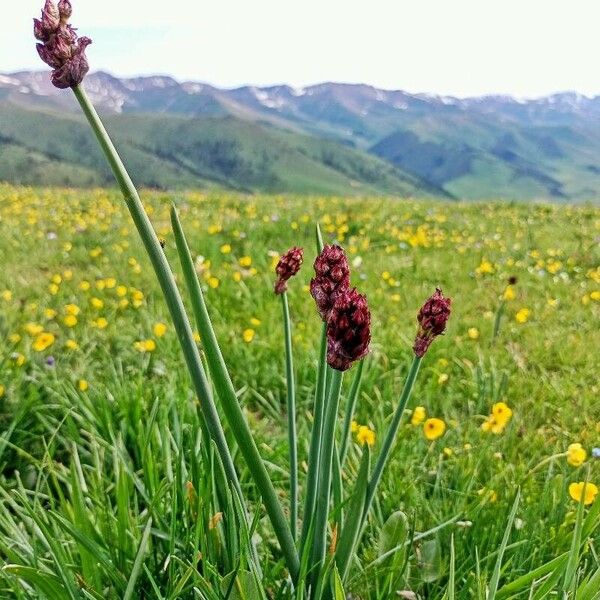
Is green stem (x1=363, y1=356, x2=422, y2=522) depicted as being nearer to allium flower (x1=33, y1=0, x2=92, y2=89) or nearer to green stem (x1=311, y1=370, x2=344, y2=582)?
green stem (x1=311, y1=370, x2=344, y2=582)

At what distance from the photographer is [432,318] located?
118 cm

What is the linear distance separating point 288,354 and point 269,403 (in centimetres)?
189

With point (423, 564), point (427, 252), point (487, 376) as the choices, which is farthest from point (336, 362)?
point (427, 252)

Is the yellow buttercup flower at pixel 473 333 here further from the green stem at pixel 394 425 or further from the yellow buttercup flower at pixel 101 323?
the green stem at pixel 394 425

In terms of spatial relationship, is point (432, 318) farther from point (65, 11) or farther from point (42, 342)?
point (42, 342)

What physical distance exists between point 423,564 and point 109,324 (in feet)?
9.85

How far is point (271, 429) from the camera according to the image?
10.2ft

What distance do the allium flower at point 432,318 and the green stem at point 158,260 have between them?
45 centimetres

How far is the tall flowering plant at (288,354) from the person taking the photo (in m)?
0.95

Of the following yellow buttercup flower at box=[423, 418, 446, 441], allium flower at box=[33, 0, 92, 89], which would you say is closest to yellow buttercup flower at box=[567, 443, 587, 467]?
yellow buttercup flower at box=[423, 418, 446, 441]

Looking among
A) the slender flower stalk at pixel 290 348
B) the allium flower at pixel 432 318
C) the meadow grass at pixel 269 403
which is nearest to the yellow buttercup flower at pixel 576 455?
the meadow grass at pixel 269 403

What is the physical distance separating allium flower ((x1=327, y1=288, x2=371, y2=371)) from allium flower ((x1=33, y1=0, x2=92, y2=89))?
553mm

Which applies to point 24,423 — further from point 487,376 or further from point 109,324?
point 487,376

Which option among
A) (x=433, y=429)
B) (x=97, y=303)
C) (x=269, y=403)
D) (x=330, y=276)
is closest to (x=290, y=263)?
(x=330, y=276)
